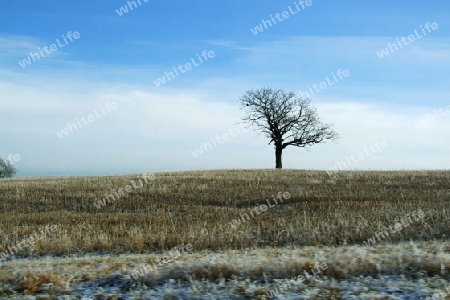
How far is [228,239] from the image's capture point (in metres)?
12.0

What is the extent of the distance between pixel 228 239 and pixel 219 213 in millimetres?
5533

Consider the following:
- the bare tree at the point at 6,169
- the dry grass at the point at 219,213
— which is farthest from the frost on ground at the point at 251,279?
the bare tree at the point at 6,169

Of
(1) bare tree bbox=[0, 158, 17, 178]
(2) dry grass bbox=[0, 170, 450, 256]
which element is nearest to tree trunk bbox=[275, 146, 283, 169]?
(2) dry grass bbox=[0, 170, 450, 256]

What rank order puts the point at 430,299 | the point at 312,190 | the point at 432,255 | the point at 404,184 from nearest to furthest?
the point at 430,299 < the point at 432,255 < the point at 312,190 < the point at 404,184

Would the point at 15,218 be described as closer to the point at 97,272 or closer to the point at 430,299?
the point at 97,272

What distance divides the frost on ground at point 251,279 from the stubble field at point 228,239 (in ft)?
0.06

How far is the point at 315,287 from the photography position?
6.13m

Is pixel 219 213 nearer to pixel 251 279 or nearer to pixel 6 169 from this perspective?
pixel 251 279

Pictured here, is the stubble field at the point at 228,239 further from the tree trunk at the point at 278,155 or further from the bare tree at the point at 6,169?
the bare tree at the point at 6,169

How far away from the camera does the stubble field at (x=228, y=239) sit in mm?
6340

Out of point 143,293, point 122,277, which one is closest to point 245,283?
point 143,293

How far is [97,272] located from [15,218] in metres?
12.1

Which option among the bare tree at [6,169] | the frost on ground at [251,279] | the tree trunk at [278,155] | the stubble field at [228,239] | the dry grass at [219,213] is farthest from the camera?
the bare tree at [6,169]

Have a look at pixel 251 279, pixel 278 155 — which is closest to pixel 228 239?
pixel 251 279
